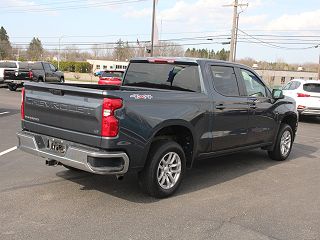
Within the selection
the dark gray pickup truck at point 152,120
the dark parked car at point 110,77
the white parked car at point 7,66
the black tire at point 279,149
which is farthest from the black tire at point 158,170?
the white parked car at point 7,66

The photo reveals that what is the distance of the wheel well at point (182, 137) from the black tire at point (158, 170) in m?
0.20

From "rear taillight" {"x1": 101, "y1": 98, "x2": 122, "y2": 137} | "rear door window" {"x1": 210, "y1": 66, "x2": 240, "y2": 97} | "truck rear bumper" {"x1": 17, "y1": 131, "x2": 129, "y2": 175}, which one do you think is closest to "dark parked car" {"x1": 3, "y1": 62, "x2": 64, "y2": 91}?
"rear door window" {"x1": 210, "y1": 66, "x2": 240, "y2": 97}

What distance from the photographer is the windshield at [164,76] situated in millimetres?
6344

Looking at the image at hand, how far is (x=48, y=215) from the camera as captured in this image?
476 cm

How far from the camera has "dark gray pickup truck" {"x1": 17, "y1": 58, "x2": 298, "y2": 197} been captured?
194 inches

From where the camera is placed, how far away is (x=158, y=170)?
5.55 meters

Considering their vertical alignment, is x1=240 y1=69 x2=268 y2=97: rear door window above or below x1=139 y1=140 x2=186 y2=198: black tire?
above

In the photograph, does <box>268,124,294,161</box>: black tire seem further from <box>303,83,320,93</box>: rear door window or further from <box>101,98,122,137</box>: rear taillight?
<box>303,83,320,93</box>: rear door window

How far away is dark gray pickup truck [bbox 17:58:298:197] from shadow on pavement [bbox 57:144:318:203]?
369 millimetres

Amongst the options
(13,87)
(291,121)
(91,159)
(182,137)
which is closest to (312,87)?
(291,121)

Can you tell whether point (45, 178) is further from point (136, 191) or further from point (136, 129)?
point (136, 129)

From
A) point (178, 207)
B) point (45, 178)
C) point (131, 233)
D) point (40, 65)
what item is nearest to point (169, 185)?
point (178, 207)

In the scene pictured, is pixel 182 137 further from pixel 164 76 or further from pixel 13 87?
pixel 13 87

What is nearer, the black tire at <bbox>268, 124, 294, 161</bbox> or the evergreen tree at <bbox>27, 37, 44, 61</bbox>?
the black tire at <bbox>268, 124, 294, 161</bbox>
